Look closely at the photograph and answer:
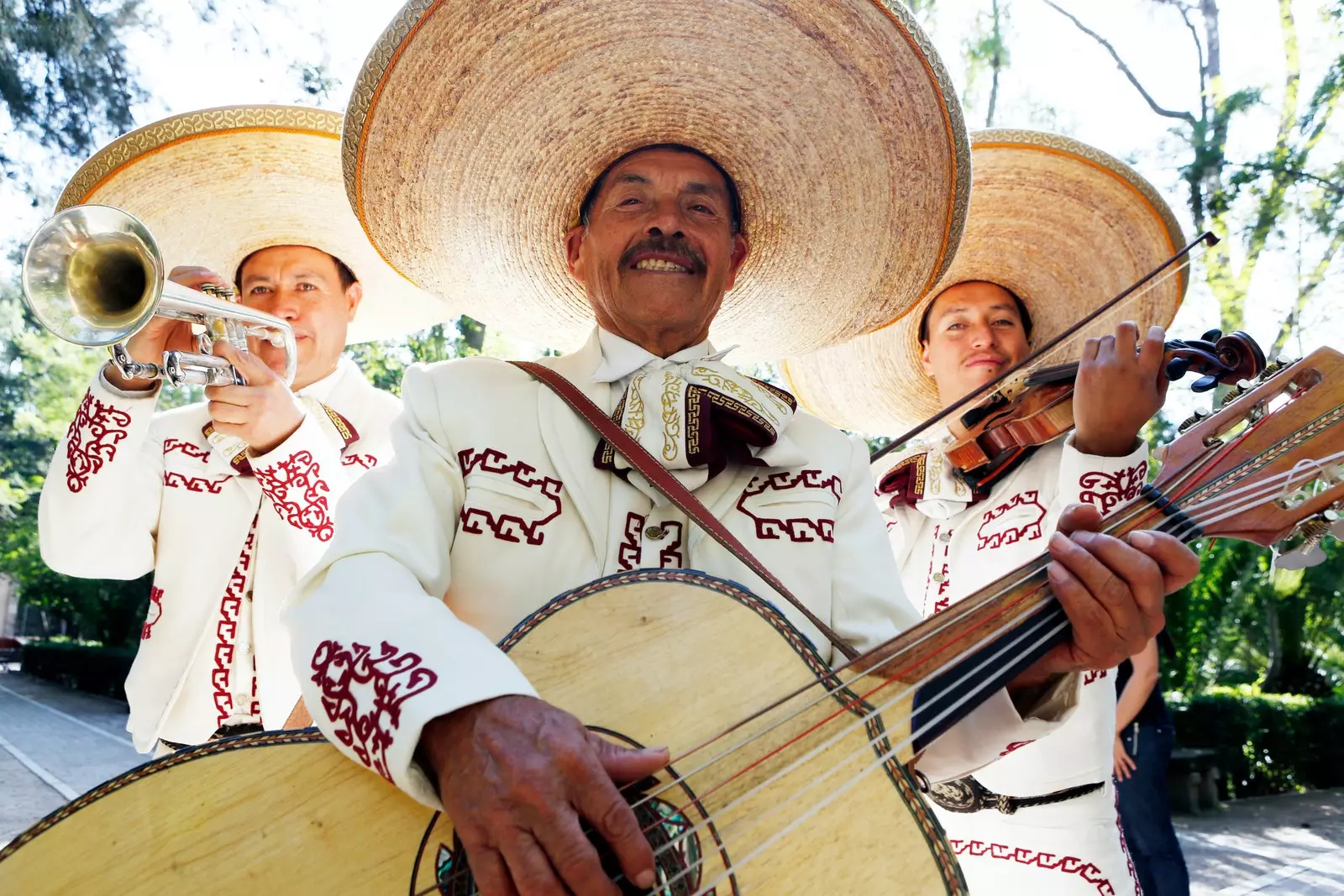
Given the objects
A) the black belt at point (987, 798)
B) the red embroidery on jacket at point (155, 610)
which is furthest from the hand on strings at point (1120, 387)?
the red embroidery on jacket at point (155, 610)

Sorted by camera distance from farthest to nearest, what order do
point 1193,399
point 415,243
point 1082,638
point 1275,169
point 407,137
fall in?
point 1193,399 → point 1275,169 → point 415,243 → point 407,137 → point 1082,638

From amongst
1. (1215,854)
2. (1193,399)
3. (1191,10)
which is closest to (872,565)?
(1215,854)

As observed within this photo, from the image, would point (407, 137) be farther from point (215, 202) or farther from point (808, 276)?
point (215, 202)

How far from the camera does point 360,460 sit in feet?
10.2

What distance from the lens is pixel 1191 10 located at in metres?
13.2

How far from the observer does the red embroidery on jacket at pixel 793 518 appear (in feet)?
6.50

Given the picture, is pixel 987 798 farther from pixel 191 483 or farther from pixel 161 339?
pixel 161 339

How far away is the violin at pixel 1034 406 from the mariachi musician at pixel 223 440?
6.38 feet

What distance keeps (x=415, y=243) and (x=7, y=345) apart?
14.5 metres

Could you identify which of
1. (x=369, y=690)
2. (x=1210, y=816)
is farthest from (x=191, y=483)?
(x=1210, y=816)

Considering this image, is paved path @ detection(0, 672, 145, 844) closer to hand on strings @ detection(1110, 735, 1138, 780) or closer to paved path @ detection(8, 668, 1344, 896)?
paved path @ detection(8, 668, 1344, 896)

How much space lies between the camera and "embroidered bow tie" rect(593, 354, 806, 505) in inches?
77.0

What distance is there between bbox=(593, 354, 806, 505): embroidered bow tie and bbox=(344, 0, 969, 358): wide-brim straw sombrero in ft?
2.49

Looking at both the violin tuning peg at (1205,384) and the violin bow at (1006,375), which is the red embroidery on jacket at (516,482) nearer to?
the violin bow at (1006,375)
